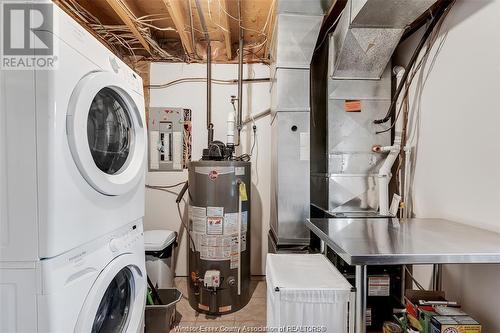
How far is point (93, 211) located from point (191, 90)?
198cm

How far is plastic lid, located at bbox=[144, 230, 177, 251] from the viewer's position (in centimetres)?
205

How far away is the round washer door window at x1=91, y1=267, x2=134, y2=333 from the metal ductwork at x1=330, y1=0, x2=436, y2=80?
6.61 feet

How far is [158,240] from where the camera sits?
6.97ft

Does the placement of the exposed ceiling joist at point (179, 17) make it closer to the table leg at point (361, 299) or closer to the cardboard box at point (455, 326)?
the table leg at point (361, 299)

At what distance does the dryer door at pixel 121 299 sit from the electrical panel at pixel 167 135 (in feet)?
4.77

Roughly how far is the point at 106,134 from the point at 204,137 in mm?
1512

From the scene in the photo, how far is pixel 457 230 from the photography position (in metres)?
1.29

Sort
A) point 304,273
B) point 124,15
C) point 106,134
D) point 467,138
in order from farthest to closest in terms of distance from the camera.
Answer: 1. point 124,15
2. point 467,138
3. point 304,273
4. point 106,134

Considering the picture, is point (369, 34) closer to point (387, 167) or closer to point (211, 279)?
point (387, 167)

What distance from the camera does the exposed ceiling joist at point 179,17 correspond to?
71.4 inches

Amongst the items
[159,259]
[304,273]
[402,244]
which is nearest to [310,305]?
[304,273]

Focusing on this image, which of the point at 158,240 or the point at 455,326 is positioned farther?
the point at 158,240

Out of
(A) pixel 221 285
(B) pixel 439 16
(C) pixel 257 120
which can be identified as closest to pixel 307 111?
(C) pixel 257 120

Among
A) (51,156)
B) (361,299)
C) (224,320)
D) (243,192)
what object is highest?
(51,156)
